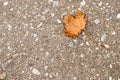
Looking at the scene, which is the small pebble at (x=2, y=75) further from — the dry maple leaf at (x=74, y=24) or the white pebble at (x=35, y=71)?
the dry maple leaf at (x=74, y=24)

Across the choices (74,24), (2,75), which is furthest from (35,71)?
(74,24)

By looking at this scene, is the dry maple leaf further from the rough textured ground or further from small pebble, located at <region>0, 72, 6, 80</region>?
small pebble, located at <region>0, 72, 6, 80</region>

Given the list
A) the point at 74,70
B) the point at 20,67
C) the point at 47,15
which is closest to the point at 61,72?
the point at 74,70

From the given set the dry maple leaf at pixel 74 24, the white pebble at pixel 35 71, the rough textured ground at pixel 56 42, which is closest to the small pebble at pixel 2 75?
the rough textured ground at pixel 56 42

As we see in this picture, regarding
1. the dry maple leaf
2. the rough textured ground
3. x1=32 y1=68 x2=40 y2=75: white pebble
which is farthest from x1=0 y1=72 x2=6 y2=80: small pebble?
the dry maple leaf

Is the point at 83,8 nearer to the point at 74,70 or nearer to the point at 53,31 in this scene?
the point at 53,31
